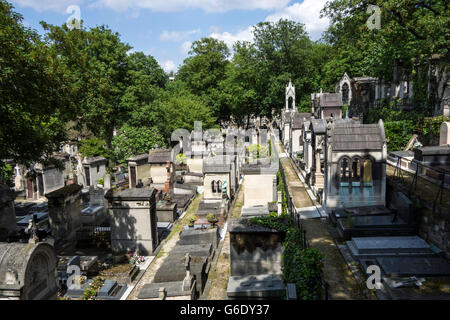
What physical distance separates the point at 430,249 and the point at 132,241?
36.2ft

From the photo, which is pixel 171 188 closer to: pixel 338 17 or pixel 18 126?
pixel 18 126

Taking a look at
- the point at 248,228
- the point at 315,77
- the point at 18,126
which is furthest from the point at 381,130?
the point at 315,77

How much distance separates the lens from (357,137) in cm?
1529

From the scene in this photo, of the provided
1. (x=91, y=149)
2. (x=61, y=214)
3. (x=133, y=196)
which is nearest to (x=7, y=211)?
(x=61, y=214)

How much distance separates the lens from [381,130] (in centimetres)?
1517

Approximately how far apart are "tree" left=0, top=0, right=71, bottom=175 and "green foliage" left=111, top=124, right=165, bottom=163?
17966 millimetres

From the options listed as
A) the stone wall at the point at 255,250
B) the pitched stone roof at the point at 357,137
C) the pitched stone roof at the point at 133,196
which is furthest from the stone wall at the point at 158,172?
the stone wall at the point at 255,250

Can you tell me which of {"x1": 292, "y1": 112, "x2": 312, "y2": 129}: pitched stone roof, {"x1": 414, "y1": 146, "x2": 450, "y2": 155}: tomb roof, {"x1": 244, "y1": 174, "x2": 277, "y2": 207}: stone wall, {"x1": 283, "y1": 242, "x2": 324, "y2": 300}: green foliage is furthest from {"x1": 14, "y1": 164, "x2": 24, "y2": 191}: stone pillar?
{"x1": 414, "y1": 146, "x2": 450, "y2": 155}: tomb roof

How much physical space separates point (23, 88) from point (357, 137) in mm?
13665

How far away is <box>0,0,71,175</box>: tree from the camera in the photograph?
9.76 meters

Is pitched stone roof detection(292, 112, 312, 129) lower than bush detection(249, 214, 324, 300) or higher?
higher

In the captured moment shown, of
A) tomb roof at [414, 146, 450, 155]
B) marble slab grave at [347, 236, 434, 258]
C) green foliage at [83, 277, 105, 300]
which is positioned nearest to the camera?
green foliage at [83, 277, 105, 300]

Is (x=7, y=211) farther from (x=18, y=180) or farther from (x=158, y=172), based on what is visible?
(x=158, y=172)

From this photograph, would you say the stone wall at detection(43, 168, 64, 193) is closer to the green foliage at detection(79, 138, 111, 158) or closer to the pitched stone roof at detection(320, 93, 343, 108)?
the green foliage at detection(79, 138, 111, 158)
